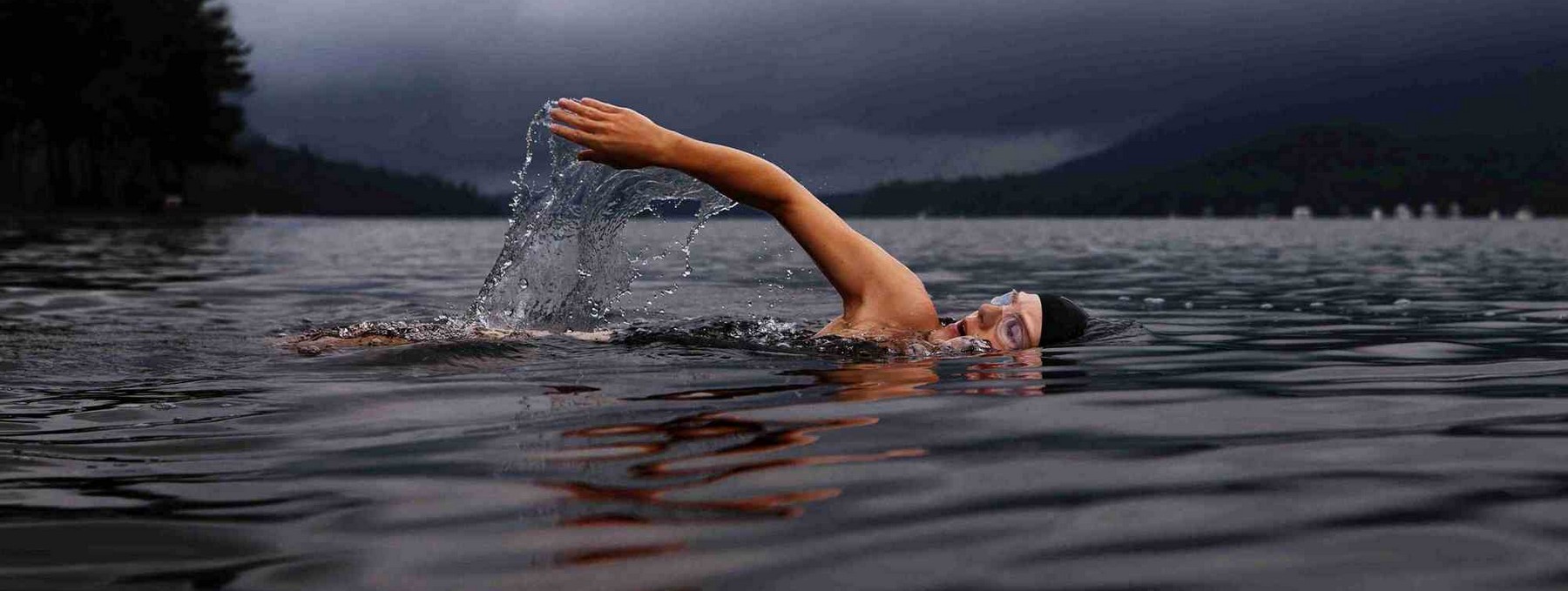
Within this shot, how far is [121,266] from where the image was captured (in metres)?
18.4

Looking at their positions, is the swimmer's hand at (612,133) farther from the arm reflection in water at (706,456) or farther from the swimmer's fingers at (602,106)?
the arm reflection in water at (706,456)

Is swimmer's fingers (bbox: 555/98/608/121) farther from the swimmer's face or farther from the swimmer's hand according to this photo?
the swimmer's face

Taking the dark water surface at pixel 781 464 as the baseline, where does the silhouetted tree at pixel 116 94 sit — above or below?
above

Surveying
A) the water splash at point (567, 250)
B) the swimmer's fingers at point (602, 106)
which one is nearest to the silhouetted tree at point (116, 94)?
the water splash at point (567, 250)

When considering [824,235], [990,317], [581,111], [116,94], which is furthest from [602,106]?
[116,94]

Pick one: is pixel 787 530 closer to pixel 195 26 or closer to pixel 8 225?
pixel 8 225

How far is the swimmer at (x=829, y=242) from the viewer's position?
251 inches

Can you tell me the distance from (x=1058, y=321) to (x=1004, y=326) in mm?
465

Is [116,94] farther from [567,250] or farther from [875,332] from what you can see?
[875,332]

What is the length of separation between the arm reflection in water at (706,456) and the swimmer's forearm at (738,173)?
124cm

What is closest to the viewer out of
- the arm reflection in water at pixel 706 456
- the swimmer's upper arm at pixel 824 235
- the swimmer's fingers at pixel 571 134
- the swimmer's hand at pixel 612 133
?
the arm reflection in water at pixel 706 456

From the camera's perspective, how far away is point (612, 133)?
6.34 metres

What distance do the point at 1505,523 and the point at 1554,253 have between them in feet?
94.6

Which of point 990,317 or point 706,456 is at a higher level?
point 990,317
